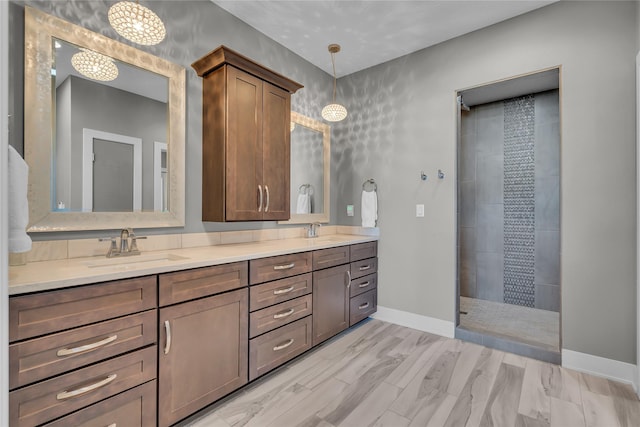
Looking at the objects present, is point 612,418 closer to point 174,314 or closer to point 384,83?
point 174,314

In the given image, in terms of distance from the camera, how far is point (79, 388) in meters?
1.19

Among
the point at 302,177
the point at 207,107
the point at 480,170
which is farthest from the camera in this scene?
the point at 480,170

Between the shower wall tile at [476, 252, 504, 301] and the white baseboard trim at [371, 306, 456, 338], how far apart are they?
4.08 feet

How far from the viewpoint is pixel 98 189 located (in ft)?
5.75

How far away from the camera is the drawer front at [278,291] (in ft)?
6.15

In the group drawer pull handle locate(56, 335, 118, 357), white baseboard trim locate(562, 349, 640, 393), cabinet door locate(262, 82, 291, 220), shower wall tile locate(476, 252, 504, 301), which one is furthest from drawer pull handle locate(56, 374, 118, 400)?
shower wall tile locate(476, 252, 504, 301)

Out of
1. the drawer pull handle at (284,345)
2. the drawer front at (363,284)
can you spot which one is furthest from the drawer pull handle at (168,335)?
the drawer front at (363,284)

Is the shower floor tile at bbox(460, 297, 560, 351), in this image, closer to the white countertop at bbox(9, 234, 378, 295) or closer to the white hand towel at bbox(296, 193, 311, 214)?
the white hand towel at bbox(296, 193, 311, 214)

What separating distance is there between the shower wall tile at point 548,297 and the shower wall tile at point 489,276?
0.36m

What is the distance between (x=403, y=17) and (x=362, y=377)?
2833mm

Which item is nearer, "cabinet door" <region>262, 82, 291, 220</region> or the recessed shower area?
"cabinet door" <region>262, 82, 291, 220</region>

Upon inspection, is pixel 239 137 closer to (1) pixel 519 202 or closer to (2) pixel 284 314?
(2) pixel 284 314

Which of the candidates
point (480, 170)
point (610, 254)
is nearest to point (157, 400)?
point (610, 254)

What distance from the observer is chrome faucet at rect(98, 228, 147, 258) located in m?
1.69
